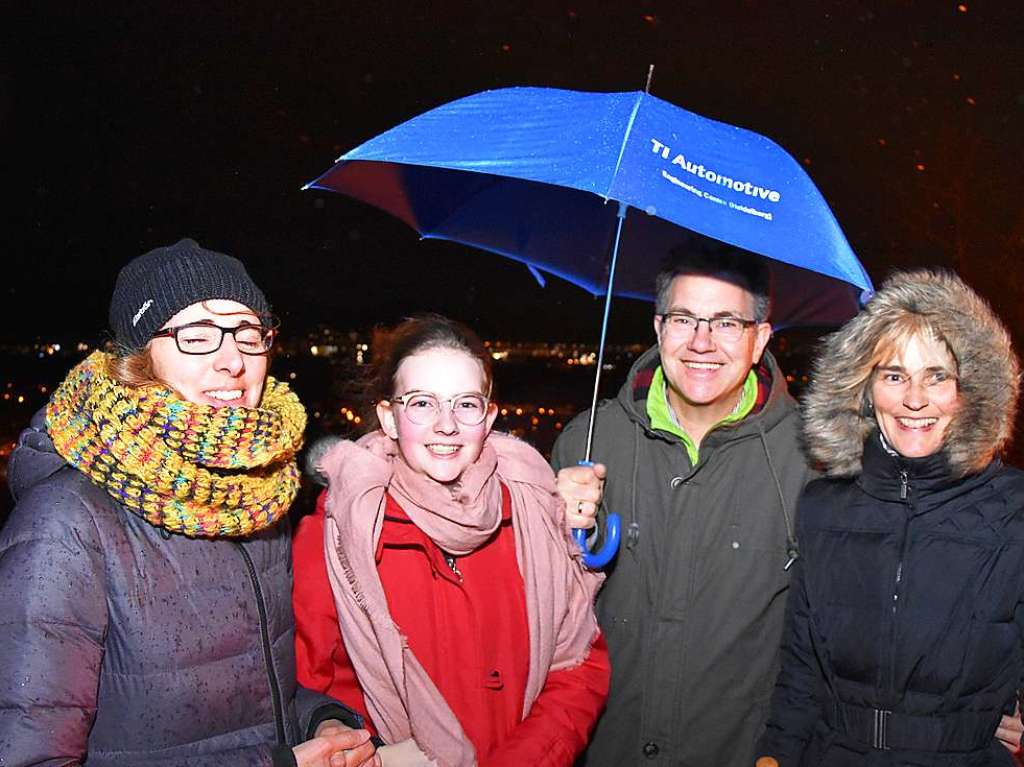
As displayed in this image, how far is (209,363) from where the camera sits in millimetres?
A: 2244

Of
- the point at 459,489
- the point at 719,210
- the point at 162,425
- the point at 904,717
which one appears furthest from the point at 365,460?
the point at 904,717

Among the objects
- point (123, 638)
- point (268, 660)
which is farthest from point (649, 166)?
point (123, 638)

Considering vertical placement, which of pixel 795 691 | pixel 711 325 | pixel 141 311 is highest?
pixel 711 325

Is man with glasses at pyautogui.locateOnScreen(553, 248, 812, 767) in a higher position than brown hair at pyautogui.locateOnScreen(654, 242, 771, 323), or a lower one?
lower

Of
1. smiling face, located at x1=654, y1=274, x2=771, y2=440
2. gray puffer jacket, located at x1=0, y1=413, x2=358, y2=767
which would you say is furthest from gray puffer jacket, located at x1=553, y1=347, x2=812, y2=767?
gray puffer jacket, located at x1=0, y1=413, x2=358, y2=767

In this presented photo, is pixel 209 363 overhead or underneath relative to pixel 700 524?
overhead

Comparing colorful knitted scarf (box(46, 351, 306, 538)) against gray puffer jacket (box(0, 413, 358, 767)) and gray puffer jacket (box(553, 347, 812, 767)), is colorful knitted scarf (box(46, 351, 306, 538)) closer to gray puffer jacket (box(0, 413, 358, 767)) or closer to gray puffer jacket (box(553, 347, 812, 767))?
gray puffer jacket (box(0, 413, 358, 767))

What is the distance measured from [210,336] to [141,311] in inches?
7.0

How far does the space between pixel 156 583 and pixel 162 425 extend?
1.21 ft

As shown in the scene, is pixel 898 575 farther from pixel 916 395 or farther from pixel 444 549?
pixel 444 549

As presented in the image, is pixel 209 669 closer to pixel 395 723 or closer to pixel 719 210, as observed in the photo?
pixel 395 723

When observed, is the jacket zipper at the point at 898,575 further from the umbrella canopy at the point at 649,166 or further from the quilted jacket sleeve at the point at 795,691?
the umbrella canopy at the point at 649,166

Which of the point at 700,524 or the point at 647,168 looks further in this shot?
the point at 700,524

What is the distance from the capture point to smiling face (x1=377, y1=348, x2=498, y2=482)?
8.79 feet
